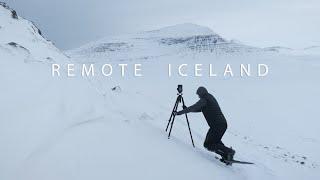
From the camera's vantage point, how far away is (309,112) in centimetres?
3047

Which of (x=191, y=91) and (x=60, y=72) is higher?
(x=60, y=72)

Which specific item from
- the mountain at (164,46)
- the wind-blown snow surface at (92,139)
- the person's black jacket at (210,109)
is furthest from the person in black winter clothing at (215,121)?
the mountain at (164,46)

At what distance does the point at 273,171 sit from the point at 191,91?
27686 mm

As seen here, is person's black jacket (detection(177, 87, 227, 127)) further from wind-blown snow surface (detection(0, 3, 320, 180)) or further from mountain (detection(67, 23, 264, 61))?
mountain (detection(67, 23, 264, 61))

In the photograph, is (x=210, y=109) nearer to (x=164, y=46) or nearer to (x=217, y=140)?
(x=217, y=140)

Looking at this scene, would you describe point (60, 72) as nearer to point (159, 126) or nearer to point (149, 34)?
point (159, 126)

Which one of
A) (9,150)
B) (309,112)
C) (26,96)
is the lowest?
(309,112)

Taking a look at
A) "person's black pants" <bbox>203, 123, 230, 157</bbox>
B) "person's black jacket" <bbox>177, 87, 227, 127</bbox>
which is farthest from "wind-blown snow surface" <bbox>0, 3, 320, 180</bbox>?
"person's black jacket" <bbox>177, 87, 227, 127</bbox>

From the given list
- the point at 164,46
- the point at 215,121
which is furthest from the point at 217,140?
the point at 164,46

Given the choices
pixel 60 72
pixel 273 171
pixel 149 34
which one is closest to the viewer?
pixel 273 171

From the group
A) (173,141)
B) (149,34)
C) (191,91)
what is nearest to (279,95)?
(191,91)

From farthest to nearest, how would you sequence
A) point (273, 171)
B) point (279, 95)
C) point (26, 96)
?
1. point (279, 95)
2. point (273, 171)
3. point (26, 96)

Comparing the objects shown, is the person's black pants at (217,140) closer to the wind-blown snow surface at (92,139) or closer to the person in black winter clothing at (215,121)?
the person in black winter clothing at (215,121)

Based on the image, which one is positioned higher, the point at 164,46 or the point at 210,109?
the point at 164,46
